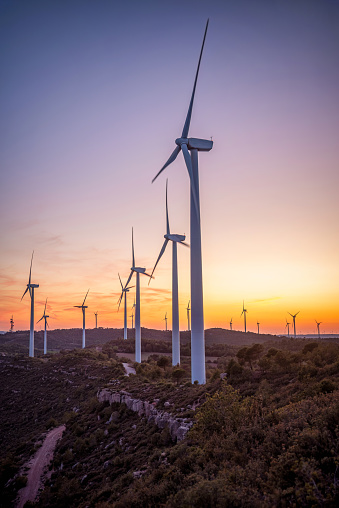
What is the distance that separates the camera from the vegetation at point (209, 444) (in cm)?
1329

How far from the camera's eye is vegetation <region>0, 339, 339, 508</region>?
523 inches

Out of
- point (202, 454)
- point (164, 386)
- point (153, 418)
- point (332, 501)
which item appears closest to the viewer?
point (332, 501)

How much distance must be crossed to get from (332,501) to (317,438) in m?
3.22

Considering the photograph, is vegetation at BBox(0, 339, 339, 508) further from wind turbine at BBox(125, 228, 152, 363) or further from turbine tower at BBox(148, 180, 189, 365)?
wind turbine at BBox(125, 228, 152, 363)

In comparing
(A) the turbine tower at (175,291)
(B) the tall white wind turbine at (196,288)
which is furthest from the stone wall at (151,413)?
(A) the turbine tower at (175,291)

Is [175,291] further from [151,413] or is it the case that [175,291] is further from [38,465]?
[38,465]

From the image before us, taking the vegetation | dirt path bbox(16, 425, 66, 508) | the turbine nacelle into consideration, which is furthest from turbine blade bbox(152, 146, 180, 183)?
dirt path bbox(16, 425, 66, 508)

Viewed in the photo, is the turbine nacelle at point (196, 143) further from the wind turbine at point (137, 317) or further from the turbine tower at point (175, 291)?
the wind turbine at point (137, 317)

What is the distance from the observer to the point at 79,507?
21438mm

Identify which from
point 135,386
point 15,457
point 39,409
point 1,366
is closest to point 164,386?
point 135,386

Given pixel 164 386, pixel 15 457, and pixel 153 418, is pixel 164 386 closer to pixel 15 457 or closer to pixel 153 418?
pixel 153 418

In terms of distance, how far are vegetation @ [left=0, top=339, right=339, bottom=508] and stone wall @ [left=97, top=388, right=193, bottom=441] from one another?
681mm

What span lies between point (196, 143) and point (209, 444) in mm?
33003

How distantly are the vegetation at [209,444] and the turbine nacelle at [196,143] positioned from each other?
24.3 meters
